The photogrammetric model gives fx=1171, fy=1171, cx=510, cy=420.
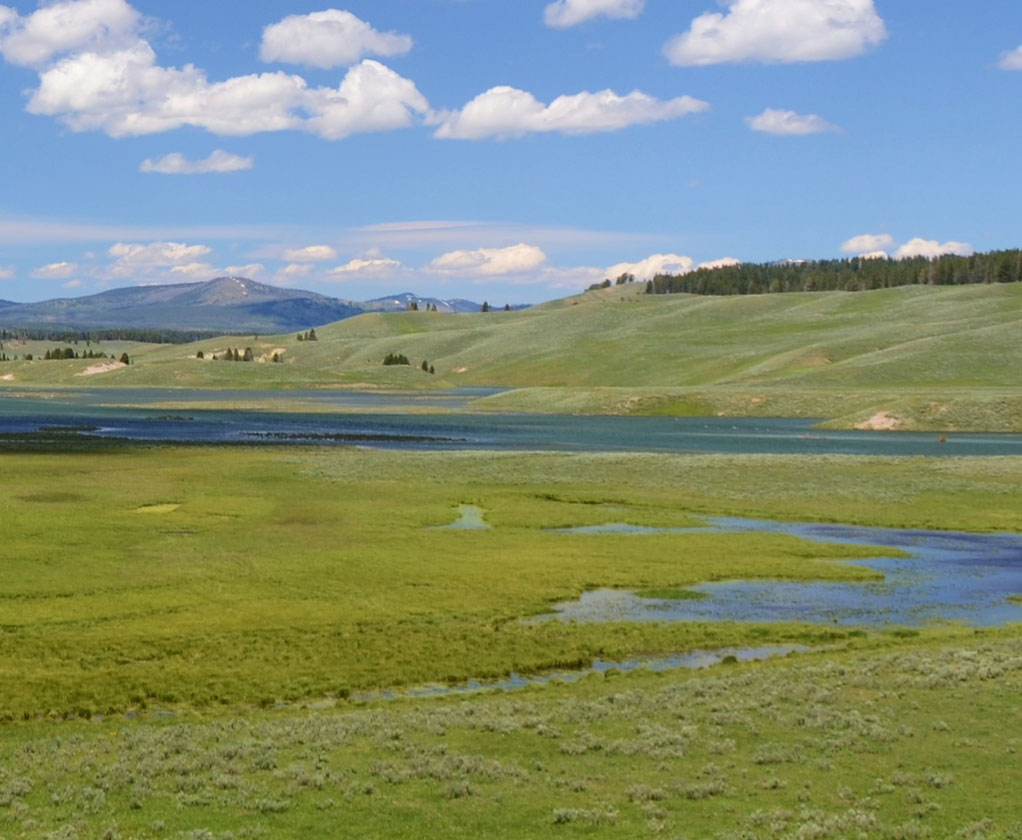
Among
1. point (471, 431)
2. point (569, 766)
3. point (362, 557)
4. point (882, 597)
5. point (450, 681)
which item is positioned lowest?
point (882, 597)

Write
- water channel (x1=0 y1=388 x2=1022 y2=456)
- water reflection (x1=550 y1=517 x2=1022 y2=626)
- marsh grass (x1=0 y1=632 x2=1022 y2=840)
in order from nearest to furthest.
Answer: marsh grass (x1=0 y1=632 x2=1022 y2=840) → water reflection (x1=550 y1=517 x2=1022 y2=626) → water channel (x1=0 y1=388 x2=1022 y2=456)

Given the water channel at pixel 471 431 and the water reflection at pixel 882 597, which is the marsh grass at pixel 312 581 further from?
the water channel at pixel 471 431

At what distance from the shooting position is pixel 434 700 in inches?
1148

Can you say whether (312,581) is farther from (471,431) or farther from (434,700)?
(471,431)

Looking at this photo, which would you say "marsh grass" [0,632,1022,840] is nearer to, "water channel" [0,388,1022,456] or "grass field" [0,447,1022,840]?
"grass field" [0,447,1022,840]

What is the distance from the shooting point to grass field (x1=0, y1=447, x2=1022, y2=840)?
803 inches

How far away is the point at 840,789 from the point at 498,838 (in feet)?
21.2

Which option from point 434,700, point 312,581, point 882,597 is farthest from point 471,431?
point 434,700

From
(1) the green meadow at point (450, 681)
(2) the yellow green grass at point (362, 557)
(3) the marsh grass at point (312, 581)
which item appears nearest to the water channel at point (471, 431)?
(2) the yellow green grass at point (362, 557)

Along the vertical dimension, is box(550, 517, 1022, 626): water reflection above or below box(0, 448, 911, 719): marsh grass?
below

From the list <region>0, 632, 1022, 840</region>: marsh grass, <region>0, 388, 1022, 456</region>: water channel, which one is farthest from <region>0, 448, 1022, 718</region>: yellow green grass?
<region>0, 388, 1022, 456</region>: water channel

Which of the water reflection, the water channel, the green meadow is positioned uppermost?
the water channel

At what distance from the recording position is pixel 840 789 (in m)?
21.1

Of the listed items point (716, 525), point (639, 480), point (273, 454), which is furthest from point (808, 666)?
point (273, 454)
